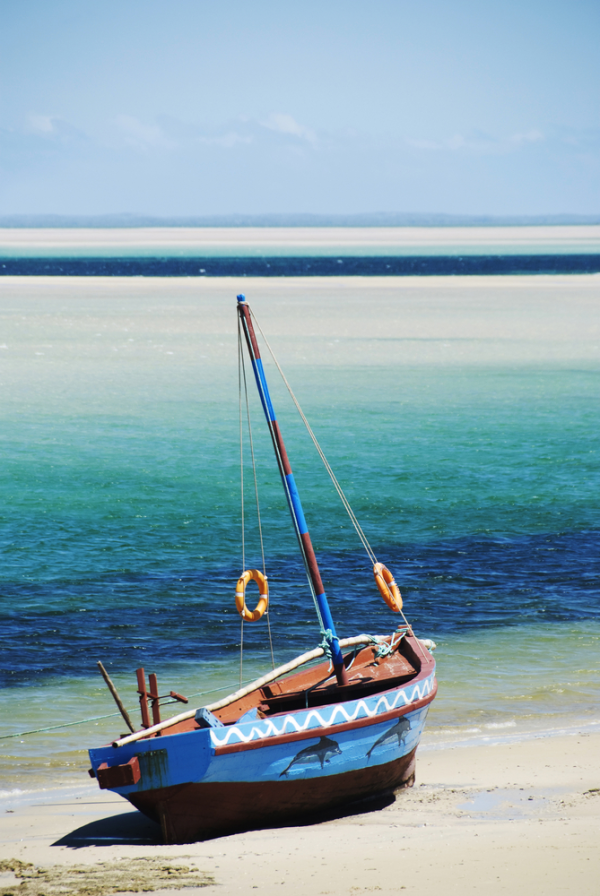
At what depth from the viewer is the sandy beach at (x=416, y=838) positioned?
9188 millimetres

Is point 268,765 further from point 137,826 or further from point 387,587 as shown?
point 387,587

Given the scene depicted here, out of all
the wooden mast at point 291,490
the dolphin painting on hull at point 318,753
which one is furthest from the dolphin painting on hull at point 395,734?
the wooden mast at point 291,490

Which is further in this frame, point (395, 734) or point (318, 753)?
point (395, 734)

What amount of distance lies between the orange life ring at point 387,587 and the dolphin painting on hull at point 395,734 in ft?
6.20

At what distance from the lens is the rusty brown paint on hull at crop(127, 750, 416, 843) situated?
10.4 m

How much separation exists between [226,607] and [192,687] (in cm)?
323

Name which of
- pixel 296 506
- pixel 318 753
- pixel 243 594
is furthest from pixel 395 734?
pixel 296 506

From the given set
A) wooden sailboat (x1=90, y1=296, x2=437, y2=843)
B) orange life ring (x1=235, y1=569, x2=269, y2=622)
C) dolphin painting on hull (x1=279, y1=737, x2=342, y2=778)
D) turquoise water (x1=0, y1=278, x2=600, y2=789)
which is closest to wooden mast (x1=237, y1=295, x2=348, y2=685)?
wooden sailboat (x1=90, y1=296, x2=437, y2=843)

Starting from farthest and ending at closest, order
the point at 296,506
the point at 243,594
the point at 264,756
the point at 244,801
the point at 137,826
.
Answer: the point at 296,506 → the point at 243,594 → the point at 137,826 → the point at 244,801 → the point at 264,756

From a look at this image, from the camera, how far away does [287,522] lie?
22844 mm

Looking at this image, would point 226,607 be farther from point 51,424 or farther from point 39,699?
point 51,424

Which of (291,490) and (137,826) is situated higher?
(291,490)

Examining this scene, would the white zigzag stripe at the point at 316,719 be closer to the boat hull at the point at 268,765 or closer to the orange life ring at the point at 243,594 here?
the boat hull at the point at 268,765

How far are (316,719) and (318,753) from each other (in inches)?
13.6
